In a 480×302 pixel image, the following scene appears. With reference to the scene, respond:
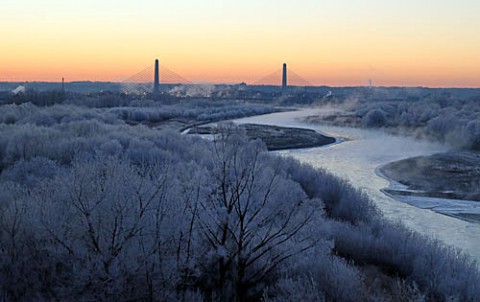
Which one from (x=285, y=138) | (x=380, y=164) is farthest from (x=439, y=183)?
(x=285, y=138)

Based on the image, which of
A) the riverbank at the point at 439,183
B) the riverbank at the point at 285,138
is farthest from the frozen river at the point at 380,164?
the riverbank at the point at 285,138

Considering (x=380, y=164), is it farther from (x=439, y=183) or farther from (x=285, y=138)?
(x=285, y=138)

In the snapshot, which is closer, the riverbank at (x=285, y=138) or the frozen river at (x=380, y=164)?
the frozen river at (x=380, y=164)

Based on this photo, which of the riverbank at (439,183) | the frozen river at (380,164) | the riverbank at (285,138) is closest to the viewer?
the frozen river at (380,164)

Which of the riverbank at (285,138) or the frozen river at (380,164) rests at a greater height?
the riverbank at (285,138)

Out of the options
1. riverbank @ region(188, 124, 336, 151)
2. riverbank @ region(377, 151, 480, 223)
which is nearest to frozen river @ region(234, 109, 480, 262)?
riverbank @ region(377, 151, 480, 223)

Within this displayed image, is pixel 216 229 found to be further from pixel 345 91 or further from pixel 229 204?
pixel 345 91

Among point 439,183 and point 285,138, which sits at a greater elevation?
point 285,138

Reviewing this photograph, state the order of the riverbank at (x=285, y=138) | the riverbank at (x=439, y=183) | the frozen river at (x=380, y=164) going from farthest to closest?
1. the riverbank at (x=285, y=138)
2. the riverbank at (x=439, y=183)
3. the frozen river at (x=380, y=164)

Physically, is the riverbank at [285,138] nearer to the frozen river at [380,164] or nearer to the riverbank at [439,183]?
the frozen river at [380,164]
